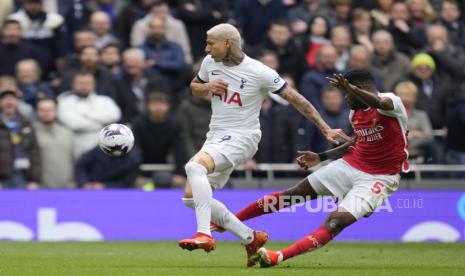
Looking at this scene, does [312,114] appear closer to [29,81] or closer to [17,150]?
[17,150]

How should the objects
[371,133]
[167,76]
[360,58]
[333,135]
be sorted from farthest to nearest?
[167,76], [360,58], [371,133], [333,135]

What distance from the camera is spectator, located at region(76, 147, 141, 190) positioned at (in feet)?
66.8

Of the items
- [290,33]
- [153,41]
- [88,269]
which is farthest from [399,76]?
[88,269]

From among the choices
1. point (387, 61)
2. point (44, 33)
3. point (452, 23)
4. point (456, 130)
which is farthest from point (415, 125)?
point (44, 33)

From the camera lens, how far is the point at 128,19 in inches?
898

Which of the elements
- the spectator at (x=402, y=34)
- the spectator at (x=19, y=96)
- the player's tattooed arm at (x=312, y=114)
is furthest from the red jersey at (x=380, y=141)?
the spectator at (x=402, y=34)

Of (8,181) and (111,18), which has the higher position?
(111,18)

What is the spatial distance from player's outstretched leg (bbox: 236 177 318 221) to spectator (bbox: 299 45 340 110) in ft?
23.3

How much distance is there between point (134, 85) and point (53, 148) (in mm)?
2120

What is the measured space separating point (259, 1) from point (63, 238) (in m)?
6.69

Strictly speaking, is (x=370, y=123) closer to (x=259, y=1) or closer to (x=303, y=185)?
(x=303, y=185)

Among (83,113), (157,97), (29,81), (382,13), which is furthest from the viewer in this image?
(382,13)

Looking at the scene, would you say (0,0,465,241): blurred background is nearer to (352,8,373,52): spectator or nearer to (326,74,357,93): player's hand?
(352,8,373,52): spectator

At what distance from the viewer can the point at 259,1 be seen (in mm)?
23828
